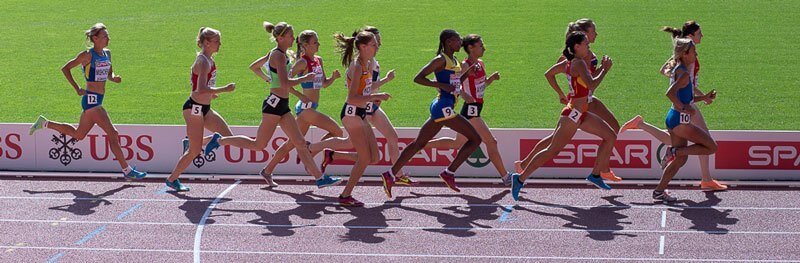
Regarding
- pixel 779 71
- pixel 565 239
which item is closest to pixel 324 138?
pixel 565 239

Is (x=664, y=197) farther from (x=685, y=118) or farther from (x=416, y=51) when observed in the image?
(x=416, y=51)

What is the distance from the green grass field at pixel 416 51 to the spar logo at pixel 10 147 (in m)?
4.44

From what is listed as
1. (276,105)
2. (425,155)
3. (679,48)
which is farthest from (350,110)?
(679,48)

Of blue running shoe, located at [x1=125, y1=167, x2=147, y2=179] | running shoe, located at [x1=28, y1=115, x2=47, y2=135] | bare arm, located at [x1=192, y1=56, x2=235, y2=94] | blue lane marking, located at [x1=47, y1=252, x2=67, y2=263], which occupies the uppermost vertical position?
bare arm, located at [x1=192, y1=56, x2=235, y2=94]

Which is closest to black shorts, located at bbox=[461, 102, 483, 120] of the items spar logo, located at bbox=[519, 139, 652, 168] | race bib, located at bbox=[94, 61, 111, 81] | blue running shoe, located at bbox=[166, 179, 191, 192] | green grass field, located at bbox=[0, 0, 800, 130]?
spar logo, located at bbox=[519, 139, 652, 168]

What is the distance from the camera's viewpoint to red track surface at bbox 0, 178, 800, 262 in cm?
1044

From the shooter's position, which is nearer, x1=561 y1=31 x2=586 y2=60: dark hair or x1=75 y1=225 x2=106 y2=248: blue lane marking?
x1=75 y1=225 x2=106 y2=248: blue lane marking

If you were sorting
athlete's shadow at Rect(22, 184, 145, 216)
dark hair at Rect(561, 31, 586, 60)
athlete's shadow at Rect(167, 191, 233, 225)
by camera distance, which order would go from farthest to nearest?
athlete's shadow at Rect(22, 184, 145, 216) < dark hair at Rect(561, 31, 586, 60) < athlete's shadow at Rect(167, 191, 233, 225)

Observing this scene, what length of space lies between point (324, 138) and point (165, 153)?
6.61ft

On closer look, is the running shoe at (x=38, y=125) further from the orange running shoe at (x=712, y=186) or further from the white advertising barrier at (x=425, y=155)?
the orange running shoe at (x=712, y=186)

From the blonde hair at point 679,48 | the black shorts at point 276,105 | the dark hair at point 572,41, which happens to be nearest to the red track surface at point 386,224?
the black shorts at point 276,105

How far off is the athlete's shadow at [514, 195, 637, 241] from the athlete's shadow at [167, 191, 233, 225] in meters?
3.09

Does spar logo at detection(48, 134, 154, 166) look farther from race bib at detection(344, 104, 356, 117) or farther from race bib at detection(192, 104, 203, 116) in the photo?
A: race bib at detection(344, 104, 356, 117)

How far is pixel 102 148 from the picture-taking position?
14.5m
